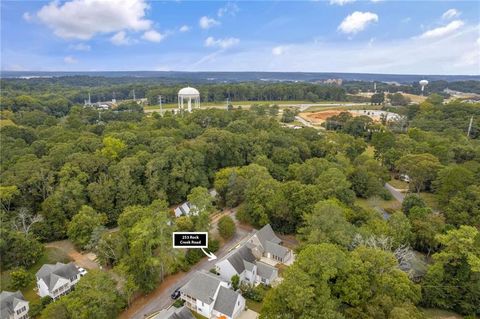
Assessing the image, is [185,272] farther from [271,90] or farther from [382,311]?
[271,90]

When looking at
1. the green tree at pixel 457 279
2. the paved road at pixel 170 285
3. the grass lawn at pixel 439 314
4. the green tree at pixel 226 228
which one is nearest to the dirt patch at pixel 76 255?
the paved road at pixel 170 285

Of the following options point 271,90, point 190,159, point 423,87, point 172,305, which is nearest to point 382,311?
point 172,305

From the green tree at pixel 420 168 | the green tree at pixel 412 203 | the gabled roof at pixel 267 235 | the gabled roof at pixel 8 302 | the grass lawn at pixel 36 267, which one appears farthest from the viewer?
the green tree at pixel 420 168

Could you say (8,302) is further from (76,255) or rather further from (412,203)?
(412,203)

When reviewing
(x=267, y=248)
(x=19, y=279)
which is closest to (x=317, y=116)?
(x=267, y=248)

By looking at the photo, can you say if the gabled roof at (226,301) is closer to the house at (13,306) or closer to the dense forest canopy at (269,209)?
the dense forest canopy at (269,209)

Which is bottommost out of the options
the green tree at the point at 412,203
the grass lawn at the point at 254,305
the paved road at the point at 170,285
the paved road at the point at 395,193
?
the grass lawn at the point at 254,305

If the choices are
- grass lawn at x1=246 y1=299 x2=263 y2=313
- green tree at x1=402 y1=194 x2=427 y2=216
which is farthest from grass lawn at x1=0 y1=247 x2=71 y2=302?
green tree at x1=402 y1=194 x2=427 y2=216
